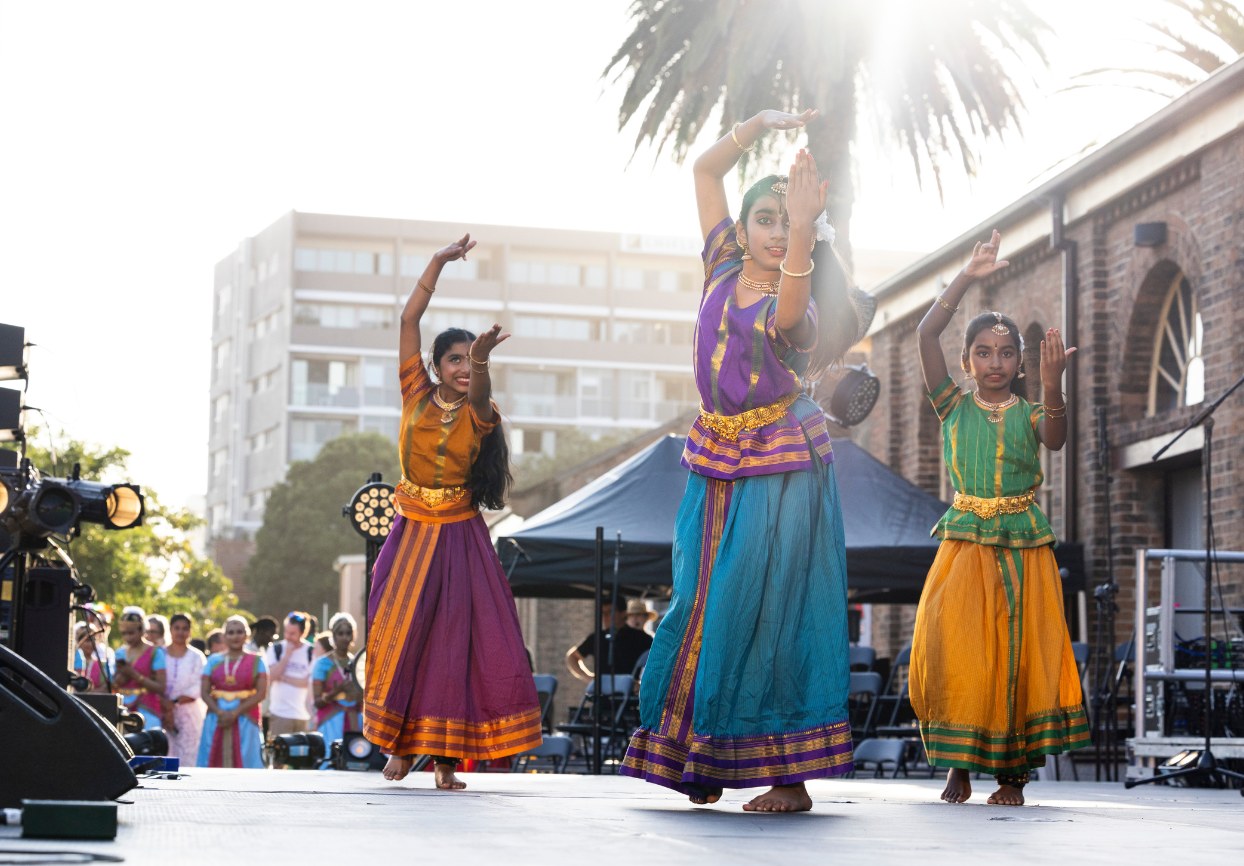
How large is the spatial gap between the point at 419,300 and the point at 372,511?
5.34m

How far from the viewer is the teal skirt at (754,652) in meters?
5.42

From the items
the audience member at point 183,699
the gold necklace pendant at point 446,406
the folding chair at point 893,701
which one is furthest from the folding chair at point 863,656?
the gold necklace pendant at point 446,406

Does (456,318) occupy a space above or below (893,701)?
above

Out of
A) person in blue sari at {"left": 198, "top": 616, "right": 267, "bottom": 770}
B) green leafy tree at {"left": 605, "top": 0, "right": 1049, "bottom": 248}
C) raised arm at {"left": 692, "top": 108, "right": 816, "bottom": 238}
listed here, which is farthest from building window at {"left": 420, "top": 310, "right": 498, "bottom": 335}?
raised arm at {"left": 692, "top": 108, "right": 816, "bottom": 238}

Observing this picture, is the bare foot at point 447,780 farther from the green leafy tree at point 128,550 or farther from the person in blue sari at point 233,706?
the green leafy tree at point 128,550

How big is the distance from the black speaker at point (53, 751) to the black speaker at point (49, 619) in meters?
5.78

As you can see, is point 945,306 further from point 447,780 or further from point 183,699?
point 183,699

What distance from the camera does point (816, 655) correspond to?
217 inches

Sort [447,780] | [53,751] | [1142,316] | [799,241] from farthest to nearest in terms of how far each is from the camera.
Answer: [1142,316]
[447,780]
[799,241]
[53,751]

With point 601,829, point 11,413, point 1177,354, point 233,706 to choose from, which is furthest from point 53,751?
point 1177,354

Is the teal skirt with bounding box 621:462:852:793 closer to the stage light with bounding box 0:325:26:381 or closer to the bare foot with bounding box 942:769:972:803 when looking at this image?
the bare foot with bounding box 942:769:972:803

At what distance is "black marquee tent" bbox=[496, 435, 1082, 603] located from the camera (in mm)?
14484

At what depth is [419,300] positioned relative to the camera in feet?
24.0

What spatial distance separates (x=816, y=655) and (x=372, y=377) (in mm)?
79606
